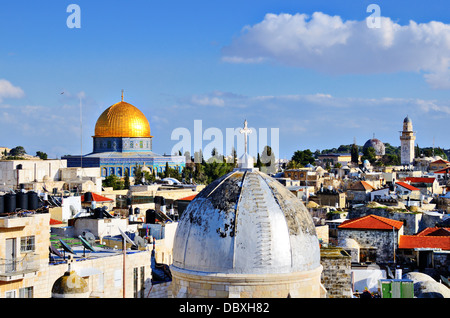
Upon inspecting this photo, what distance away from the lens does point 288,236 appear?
32.7 feet

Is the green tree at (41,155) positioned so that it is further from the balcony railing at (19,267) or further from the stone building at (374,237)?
the balcony railing at (19,267)

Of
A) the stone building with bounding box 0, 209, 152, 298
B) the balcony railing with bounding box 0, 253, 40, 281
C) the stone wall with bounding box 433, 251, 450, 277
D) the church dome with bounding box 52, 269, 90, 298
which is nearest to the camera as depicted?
the church dome with bounding box 52, 269, 90, 298

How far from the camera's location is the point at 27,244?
12.4 metres

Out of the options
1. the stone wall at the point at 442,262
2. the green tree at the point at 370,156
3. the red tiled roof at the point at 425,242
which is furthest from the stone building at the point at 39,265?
the green tree at the point at 370,156

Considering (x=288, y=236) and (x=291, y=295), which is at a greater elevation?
(x=288, y=236)

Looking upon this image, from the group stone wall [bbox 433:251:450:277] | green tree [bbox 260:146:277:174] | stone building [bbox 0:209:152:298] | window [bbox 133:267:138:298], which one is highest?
green tree [bbox 260:146:277:174]

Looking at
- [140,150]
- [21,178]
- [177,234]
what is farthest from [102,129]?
[177,234]

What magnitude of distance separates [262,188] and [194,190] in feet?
106

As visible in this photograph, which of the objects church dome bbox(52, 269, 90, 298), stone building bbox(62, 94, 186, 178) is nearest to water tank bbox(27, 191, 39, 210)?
church dome bbox(52, 269, 90, 298)

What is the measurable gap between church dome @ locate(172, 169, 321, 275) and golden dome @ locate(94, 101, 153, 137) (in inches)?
2150

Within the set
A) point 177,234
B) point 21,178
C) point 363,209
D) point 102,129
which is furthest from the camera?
point 102,129

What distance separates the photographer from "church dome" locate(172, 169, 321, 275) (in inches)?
386

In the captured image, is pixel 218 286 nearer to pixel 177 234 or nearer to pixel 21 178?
pixel 177 234

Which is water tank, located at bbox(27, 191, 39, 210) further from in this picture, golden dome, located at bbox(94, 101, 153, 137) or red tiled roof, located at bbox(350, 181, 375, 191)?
golden dome, located at bbox(94, 101, 153, 137)
